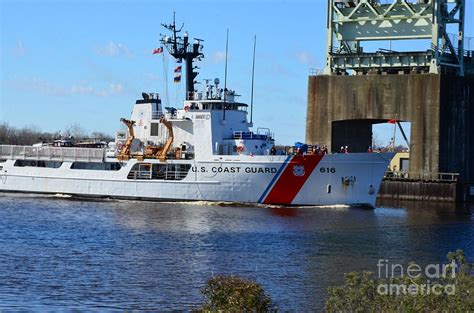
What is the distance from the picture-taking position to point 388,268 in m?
25.7

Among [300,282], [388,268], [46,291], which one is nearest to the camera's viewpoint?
[46,291]

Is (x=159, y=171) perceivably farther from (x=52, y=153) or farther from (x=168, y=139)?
(x=52, y=153)

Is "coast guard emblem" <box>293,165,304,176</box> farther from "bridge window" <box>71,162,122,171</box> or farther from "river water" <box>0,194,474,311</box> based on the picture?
"bridge window" <box>71,162,122,171</box>

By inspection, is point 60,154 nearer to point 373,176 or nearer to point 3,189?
point 3,189

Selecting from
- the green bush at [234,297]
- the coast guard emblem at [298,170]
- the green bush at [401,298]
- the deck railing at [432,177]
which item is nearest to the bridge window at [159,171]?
the coast guard emblem at [298,170]

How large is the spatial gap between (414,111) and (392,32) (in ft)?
16.5

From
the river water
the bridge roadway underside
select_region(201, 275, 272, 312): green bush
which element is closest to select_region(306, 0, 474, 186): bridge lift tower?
the bridge roadway underside

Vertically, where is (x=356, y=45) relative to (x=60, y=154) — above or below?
above

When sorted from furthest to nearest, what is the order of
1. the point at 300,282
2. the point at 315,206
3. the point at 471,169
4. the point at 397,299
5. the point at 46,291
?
the point at 471,169, the point at 315,206, the point at 300,282, the point at 46,291, the point at 397,299

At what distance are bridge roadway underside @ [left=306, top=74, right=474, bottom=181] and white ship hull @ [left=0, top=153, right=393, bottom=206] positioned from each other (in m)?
8.21

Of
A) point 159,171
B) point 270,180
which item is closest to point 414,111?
point 270,180

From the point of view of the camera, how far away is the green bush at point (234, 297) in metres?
14.0

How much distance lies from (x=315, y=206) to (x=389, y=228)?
861 centimetres

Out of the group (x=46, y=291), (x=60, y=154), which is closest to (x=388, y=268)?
(x=46, y=291)
